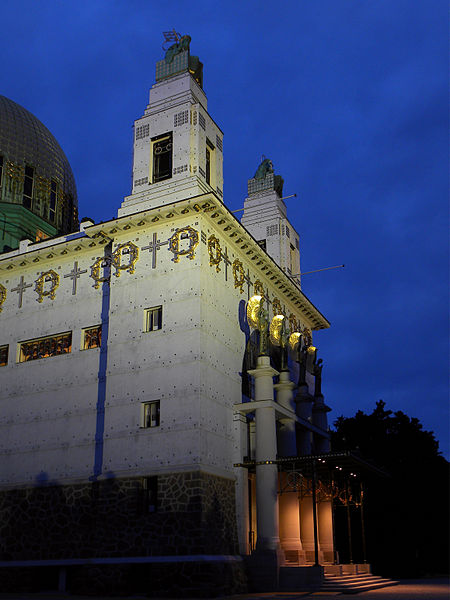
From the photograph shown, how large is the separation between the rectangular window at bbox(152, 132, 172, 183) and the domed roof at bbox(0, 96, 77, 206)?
16.0m

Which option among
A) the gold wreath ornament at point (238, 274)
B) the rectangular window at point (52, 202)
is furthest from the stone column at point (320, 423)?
the rectangular window at point (52, 202)

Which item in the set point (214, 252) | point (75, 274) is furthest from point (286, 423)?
point (75, 274)

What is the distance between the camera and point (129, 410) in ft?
84.7

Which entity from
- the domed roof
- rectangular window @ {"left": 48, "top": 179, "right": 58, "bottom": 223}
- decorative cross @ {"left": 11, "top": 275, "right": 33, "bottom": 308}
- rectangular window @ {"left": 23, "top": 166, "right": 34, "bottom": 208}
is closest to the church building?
decorative cross @ {"left": 11, "top": 275, "right": 33, "bottom": 308}

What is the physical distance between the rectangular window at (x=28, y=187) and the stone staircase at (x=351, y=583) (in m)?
29.7

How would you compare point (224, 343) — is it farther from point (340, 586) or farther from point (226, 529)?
point (340, 586)

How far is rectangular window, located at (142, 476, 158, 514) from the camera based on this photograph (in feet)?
79.5

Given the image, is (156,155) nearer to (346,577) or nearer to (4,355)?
(4,355)

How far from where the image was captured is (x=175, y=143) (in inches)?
1177

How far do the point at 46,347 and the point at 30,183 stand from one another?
58.1 feet

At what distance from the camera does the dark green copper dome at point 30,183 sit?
4100 cm

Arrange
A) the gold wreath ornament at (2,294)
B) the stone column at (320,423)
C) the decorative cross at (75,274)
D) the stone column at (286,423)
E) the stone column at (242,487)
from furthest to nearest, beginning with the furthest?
the stone column at (320,423) → the gold wreath ornament at (2,294) → the decorative cross at (75,274) → the stone column at (286,423) → the stone column at (242,487)

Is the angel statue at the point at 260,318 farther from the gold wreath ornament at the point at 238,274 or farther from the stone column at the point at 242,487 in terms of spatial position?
the stone column at the point at 242,487

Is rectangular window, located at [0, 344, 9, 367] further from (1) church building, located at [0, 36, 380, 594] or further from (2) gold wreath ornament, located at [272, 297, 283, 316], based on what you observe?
(2) gold wreath ornament, located at [272, 297, 283, 316]
